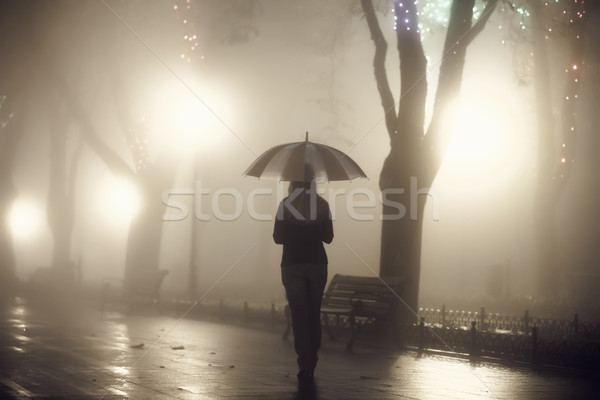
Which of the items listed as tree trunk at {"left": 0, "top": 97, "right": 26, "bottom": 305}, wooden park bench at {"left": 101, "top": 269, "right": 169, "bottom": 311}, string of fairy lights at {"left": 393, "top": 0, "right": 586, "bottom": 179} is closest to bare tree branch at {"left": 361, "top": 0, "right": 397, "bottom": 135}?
string of fairy lights at {"left": 393, "top": 0, "right": 586, "bottom": 179}

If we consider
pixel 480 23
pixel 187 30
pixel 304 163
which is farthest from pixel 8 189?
pixel 304 163

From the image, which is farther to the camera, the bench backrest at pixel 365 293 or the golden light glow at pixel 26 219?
the golden light glow at pixel 26 219

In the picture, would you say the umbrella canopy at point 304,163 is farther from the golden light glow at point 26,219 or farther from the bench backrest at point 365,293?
the golden light glow at point 26,219

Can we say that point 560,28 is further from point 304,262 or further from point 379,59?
point 304,262

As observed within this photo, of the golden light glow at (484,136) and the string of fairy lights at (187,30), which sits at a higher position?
the string of fairy lights at (187,30)

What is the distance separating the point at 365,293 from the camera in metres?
15.5

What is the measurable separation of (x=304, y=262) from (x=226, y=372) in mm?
1707

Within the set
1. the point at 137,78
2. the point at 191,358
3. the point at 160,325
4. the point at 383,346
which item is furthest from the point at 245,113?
the point at 191,358

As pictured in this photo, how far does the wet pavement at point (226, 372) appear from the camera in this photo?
28.9 ft

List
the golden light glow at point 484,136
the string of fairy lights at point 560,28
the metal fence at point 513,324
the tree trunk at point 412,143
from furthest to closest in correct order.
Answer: the golden light glow at point 484,136 → the string of fairy lights at point 560,28 → the tree trunk at point 412,143 → the metal fence at point 513,324

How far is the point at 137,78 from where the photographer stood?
29750mm

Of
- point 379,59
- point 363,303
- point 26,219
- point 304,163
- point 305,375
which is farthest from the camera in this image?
point 26,219

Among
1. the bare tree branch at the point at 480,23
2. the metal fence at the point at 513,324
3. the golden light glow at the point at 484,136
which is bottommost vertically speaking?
the metal fence at the point at 513,324

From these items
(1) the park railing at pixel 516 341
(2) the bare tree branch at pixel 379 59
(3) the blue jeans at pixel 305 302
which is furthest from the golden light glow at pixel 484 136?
(3) the blue jeans at pixel 305 302
